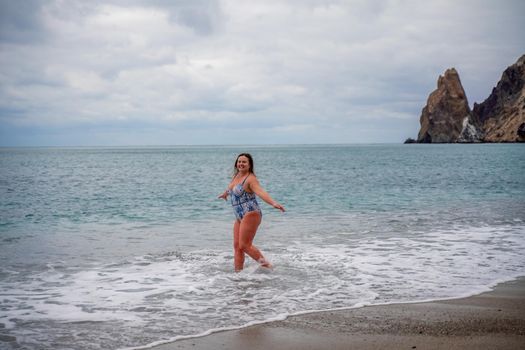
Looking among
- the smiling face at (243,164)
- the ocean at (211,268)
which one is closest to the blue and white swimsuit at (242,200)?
the smiling face at (243,164)

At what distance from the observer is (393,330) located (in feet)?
17.7

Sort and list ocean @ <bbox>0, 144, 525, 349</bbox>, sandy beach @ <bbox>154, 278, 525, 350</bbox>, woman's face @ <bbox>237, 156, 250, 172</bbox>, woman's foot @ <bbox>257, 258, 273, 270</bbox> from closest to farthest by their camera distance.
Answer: sandy beach @ <bbox>154, 278, 525, 350</bbox> < ocean @ <bbox>0, 144, 525, 349</bbox> < woman's face @ <bbox>237, 156, 250, 172</bbox> < woman's foot @ <bbox>257, 258, 273, 270</bbox>

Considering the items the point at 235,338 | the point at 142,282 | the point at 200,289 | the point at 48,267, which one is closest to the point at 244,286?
the point at 200,289

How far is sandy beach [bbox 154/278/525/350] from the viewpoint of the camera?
498 centimetres

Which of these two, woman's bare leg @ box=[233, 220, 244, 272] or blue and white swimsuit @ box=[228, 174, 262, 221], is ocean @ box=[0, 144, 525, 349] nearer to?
woman's bare leg @ box=[233, 220, 244, 272]

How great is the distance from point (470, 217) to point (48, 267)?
527 inches

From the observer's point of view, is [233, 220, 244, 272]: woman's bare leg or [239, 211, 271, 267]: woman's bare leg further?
[233, 220, 244, 272]: woman's bare leg

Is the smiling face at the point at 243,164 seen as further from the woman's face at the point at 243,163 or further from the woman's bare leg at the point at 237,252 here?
the woman's bare leg at the point at 237,252

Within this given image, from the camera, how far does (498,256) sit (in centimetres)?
992

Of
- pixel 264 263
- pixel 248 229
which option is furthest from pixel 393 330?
pixel 264 263

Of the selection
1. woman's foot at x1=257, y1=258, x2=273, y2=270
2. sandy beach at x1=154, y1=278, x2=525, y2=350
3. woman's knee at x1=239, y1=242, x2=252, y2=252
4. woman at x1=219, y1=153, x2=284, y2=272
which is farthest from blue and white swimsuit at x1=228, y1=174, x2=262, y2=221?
sandy beach at x1=154, y1=278, x2=525, y2=350

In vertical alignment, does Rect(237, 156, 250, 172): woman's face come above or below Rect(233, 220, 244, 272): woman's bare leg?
above

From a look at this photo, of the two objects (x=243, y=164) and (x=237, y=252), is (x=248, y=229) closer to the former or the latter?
(x=237, y=252)

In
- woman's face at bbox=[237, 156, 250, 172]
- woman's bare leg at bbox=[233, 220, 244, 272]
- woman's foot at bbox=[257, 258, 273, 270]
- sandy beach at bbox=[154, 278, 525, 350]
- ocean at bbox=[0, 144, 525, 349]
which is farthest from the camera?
woman's foot at bbox=[257, 258, 273, 270]
